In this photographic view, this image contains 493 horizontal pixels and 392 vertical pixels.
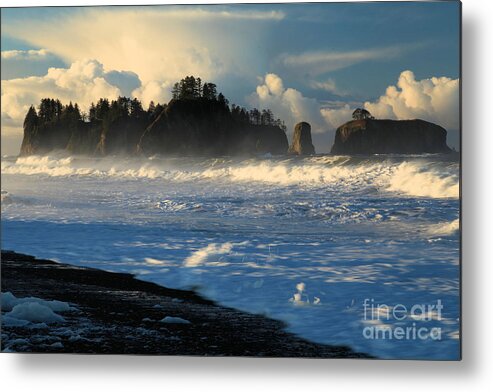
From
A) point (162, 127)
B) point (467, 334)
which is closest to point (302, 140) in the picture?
point (162, 127)

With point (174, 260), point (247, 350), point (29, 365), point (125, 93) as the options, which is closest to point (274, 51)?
point (125, 93)

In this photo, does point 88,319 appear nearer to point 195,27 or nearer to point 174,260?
point 174,260

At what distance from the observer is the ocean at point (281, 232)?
430 cm

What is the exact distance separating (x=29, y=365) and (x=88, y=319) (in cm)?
45

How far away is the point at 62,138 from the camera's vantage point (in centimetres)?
478

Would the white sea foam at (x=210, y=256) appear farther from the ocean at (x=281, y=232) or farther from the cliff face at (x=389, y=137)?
the cliff face at (x=389, y=137)

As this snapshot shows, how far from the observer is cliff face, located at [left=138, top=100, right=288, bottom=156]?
14.9ft

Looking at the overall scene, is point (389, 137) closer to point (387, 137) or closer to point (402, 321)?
point (387, 137)

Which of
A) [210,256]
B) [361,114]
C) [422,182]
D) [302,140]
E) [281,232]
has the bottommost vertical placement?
[210,256]

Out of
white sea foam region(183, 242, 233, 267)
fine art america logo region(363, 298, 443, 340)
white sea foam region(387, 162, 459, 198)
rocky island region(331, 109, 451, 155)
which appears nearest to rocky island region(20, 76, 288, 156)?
rocky island region(331, 109, 451, 155)

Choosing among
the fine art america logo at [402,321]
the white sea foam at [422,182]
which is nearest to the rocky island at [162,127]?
the white sea foam at [422,182]

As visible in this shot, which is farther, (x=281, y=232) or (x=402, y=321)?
(x=281, y=232)

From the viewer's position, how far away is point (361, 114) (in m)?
4.43

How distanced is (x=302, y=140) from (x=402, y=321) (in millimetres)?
1162
